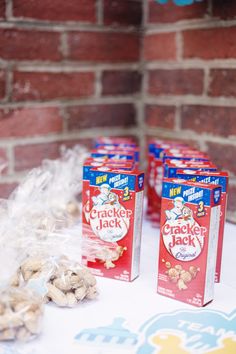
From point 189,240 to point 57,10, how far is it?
0.78 m

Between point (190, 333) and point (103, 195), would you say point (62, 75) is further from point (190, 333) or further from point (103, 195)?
point (190, 333)

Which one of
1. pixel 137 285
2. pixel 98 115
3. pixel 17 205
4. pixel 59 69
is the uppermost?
pixel 59 69

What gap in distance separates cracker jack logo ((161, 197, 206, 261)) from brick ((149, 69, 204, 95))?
0.59 m

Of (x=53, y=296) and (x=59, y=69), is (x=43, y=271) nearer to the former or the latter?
(x=53, y=296)

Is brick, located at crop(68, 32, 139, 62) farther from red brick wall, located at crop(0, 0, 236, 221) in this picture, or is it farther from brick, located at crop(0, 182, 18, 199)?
brick, located at crop(0, 182, 18, 199)

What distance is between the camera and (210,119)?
1.28 m

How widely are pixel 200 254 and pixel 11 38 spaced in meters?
0.76

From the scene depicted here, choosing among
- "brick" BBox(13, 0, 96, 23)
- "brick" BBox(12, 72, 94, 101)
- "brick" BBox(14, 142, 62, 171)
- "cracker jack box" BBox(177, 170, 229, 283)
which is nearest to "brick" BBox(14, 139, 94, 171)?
"brick" BBox(14, 142, 62, 171)

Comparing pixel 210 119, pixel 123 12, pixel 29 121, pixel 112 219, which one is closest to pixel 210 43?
pixel 210 119

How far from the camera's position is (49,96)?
4.32ft

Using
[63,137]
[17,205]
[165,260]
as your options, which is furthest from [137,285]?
[63,137]

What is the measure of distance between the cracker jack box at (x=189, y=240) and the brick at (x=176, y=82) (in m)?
0.56

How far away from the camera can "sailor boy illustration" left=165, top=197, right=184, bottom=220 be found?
2.58 ft

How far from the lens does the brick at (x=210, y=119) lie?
1.22m
